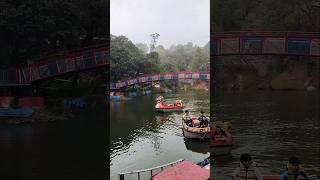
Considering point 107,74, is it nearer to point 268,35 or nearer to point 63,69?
point 63,69

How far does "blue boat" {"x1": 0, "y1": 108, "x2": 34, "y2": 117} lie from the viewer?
19.7 ft

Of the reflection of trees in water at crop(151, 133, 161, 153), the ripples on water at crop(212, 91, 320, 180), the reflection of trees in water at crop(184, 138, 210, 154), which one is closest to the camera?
the reflection of trees in water at crop(151, 133, 161, 153)

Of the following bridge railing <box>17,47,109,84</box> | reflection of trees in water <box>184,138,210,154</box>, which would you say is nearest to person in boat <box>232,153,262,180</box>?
reflection of trees in water <box>184,138,210,154</box>

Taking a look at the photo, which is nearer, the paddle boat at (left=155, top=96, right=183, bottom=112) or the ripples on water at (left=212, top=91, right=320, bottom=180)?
the ripples on water at (left=212, top=91, right=320, bottom=180)

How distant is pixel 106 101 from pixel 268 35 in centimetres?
243

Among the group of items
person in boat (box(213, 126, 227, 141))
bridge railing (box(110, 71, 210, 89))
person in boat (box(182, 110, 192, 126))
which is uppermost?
bridge railing (box(110, 71, 210, 89))

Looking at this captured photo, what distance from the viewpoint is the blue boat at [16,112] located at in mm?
5996

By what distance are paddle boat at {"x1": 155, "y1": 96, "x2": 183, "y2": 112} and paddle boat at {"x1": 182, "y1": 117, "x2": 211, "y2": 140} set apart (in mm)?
276

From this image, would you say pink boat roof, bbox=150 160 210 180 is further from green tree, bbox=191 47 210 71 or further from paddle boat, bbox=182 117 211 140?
green tree, bbox=191 47 210 71

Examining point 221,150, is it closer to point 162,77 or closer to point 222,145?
point 222,145

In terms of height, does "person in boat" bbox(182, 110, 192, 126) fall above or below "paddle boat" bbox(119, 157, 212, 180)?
above

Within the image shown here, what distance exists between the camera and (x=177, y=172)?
16.8 feet

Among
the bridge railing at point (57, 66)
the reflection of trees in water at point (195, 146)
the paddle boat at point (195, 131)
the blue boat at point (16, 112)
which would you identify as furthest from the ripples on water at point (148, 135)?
the blue boat at point (16, 112)

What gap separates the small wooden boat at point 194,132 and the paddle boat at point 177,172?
1.01 m
